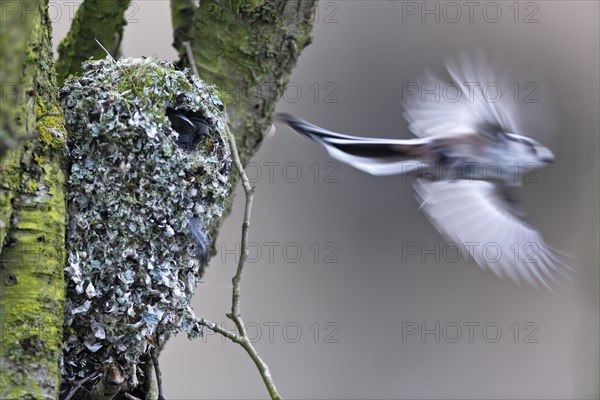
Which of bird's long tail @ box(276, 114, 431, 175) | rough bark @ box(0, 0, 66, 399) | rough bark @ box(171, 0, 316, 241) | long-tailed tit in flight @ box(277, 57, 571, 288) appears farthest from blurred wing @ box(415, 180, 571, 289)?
rough bark @ box(0, 0, 66, 399)

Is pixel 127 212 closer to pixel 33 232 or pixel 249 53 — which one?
pixel 33 232

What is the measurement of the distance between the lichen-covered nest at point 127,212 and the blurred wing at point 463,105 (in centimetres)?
136

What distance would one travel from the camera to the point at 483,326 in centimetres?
417

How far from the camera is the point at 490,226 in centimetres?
Answer: 281

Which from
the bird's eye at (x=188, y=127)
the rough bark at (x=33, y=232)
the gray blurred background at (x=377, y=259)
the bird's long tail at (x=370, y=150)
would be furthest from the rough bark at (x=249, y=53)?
the gray blurred background at (x=377, y=259)

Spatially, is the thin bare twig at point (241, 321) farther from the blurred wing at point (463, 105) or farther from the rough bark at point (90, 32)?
the blurred wing at point (463, 105)

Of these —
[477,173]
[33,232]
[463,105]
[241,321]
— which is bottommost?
[241,321]

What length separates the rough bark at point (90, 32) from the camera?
227 cm

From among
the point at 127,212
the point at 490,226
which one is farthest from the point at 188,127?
the point at 490,226

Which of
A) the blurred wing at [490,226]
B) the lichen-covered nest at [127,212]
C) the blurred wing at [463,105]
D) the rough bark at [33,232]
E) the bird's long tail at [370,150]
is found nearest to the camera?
the rough bark at [33,232]

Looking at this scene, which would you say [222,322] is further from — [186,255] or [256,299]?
[186,255]

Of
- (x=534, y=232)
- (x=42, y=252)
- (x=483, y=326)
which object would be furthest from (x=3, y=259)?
(x=483, y=326)

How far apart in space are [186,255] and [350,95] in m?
2.42

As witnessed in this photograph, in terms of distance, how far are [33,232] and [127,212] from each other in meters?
0.21
